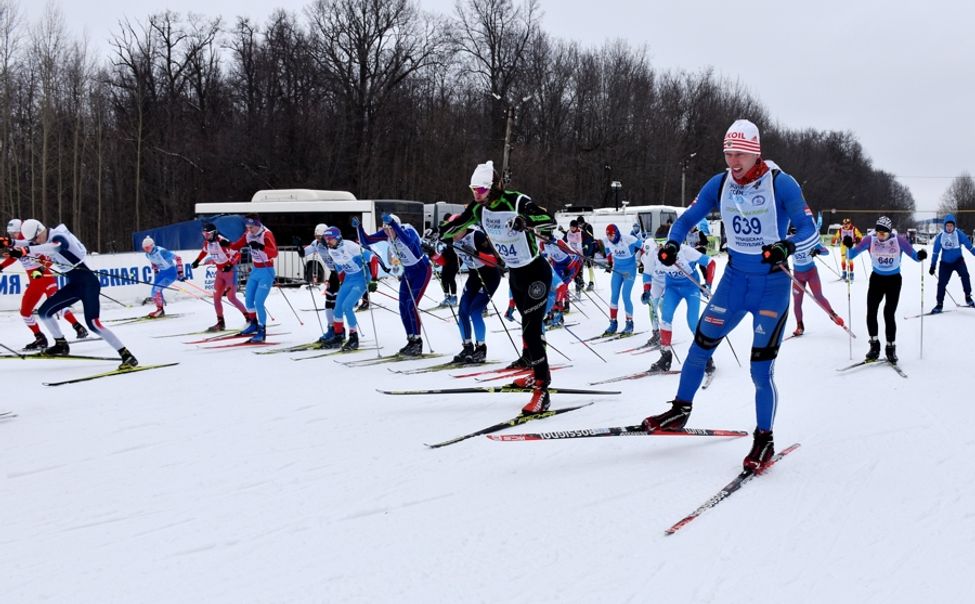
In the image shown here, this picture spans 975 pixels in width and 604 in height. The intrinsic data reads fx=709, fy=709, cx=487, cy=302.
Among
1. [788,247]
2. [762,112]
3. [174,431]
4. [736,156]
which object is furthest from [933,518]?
[762,112]

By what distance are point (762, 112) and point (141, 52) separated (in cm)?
6019

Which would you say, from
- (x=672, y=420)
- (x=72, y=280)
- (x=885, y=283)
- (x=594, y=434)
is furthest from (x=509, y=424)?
(x=72, y=280)

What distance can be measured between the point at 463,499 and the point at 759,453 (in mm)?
1885

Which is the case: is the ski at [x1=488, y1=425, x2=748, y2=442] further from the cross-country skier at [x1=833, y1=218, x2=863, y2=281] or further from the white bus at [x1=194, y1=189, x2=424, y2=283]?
the white bus at [x1=194, y1=189, x2=424, y2=283]

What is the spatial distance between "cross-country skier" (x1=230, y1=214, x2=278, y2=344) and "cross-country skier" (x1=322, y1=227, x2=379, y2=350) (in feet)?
4.19

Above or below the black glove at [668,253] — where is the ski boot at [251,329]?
below

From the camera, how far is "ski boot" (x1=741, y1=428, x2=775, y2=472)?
4.37 metres

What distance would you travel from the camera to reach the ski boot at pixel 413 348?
9.48 meters

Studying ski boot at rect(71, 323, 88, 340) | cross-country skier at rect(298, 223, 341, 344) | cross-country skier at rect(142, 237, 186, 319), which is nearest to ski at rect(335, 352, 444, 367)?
cross-country skier at rect(298, 223, 341, 344)

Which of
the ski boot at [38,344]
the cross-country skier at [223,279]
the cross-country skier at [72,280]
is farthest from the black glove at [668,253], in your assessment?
the ski boot at [38,344]

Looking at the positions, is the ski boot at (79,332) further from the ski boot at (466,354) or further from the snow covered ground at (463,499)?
the ski boot at (466,354)

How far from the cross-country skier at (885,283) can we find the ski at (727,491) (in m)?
4.49

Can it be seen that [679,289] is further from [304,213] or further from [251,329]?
[304,213]

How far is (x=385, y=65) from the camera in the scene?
134 feet
